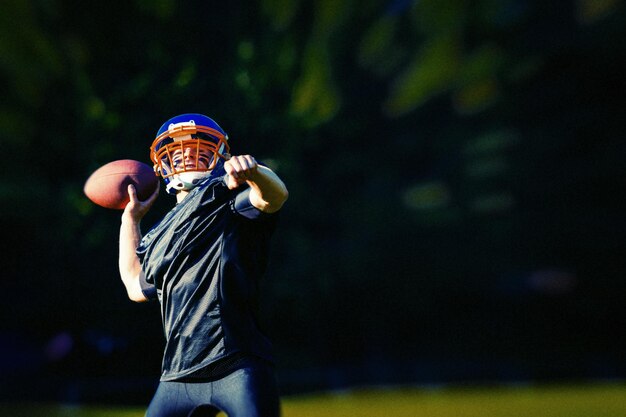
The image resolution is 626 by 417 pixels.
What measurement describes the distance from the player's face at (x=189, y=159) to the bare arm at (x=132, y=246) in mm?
315

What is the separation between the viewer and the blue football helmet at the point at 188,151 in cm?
243

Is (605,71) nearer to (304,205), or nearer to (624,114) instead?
(624,114)

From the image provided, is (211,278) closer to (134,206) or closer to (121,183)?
(134,206)

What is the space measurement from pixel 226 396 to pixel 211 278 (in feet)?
1.15

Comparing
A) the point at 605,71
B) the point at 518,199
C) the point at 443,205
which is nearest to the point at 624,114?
the point at 605,71

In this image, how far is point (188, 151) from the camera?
246cm

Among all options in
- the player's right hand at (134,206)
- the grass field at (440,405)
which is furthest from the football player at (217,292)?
the grass field at (440,405)

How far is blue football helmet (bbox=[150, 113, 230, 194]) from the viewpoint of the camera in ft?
7.97

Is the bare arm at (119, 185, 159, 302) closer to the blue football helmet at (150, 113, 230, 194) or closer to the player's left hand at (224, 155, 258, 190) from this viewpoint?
the blue football helmet at (150, 113, 230, 194)

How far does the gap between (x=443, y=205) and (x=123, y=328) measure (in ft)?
24.9

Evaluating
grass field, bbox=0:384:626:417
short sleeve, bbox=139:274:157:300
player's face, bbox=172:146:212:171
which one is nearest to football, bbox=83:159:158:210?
player's face, bbox=172:146:212:171

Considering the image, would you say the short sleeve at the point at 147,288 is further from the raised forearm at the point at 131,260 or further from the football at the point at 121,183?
the football at the point at 121,183

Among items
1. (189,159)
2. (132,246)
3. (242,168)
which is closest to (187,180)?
(189,159)

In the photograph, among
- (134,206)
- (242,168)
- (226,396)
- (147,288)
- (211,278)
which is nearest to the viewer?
(242,168)
